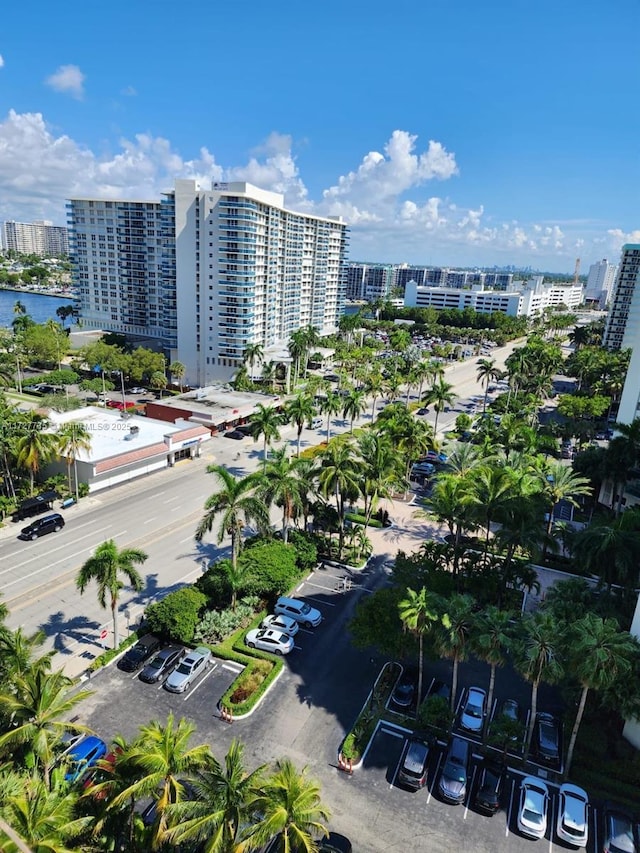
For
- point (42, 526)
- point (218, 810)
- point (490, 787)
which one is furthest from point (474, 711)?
point (42, 526)

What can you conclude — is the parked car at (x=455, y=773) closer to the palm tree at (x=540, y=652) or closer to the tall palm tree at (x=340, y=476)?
the palm tree at (x=540, y=652)

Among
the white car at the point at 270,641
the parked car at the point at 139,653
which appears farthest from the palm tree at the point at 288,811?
the parked car at the point at 139,653

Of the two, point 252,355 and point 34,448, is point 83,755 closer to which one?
point 34,448

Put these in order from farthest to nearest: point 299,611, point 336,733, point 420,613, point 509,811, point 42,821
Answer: point 299,611 < point 336,733 < point 420,613 < point 509,811 < point 42,821

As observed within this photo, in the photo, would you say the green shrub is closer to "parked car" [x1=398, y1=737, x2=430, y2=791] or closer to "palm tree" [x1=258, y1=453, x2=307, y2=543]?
"palm tree" [x1=258, y1=453, x2=307, y2=543]

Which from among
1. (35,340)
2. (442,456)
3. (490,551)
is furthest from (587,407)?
(35,340)

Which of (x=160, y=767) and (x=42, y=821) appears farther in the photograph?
(x=160, y=767)
